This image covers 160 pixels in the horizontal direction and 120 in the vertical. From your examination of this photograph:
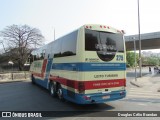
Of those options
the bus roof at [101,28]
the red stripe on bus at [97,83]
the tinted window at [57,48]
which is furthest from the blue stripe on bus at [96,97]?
the tinted window at [57,48]

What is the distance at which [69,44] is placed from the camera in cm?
1061

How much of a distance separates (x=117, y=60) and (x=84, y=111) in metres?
2.81

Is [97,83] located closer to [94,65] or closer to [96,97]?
[96,97]

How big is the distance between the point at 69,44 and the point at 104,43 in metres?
1.81

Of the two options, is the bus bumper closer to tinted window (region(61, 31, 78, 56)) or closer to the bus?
the bus

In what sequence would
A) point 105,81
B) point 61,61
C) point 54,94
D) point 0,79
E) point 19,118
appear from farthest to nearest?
1. point 0,79
2. point 54,94
3. point 61,61
4. point 105,81
5. point 19,118

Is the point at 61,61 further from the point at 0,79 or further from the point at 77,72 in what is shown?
the point at 0,79

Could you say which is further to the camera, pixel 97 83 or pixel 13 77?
pixel 13 77

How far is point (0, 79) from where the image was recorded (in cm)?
2997

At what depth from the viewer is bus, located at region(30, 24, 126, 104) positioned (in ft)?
30.1

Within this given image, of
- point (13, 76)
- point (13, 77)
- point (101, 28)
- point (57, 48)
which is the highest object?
point (101, 28)

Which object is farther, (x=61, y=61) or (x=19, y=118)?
(x=61, y=61)

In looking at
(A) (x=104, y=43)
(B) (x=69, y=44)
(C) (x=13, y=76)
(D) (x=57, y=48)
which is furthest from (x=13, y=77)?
(A) (x=104, y=43)

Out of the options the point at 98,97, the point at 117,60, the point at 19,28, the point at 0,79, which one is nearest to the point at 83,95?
the point at 98,97
